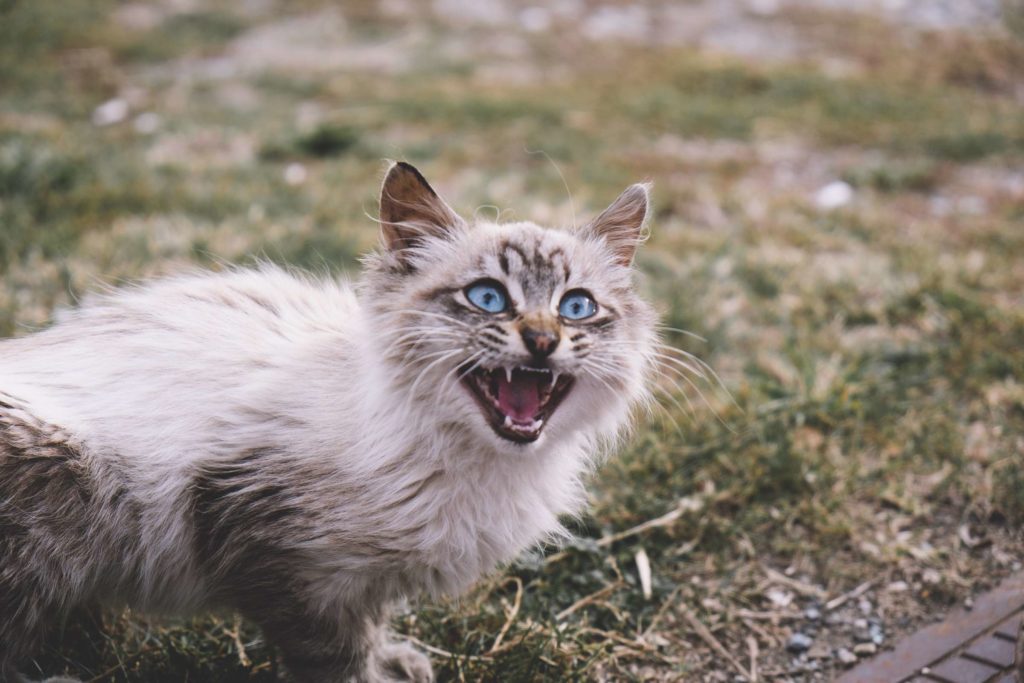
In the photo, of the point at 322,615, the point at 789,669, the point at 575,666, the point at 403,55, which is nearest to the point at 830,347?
the point at 789,669

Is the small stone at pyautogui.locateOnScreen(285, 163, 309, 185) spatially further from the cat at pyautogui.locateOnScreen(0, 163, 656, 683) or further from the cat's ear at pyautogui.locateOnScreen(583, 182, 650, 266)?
the cat's ear at pyautogui.locateOnScreen(583, 182, 650, 266)

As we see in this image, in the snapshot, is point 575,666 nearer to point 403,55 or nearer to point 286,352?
point 286,352

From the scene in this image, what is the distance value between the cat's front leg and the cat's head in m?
0.62

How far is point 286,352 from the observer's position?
2.56 m

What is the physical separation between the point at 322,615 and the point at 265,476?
41 centimetres

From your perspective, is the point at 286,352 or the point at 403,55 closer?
the point at 286,352

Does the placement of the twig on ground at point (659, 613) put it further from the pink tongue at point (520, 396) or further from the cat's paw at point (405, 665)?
the pink tongue at point (520, 396)

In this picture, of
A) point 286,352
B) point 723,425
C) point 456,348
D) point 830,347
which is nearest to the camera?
point 456,348

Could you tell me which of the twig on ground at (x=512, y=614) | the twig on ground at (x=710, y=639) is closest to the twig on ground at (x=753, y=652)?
the twig on ground at (x=710, y=639)

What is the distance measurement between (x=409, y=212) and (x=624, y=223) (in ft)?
2.34

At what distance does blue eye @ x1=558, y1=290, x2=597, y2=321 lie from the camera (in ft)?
7.89

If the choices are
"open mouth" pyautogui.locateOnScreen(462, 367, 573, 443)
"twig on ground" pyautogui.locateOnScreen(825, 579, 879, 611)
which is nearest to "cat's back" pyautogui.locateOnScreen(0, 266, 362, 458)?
"open mouth" pyautogui.locateOnScreen(462, 367, 573, 443)

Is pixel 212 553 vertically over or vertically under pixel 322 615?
over

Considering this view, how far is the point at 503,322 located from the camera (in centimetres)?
224
